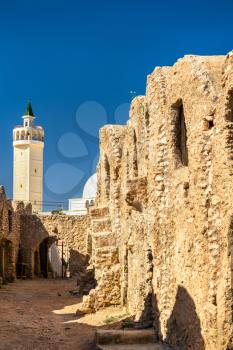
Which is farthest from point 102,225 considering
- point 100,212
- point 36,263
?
point 36,263

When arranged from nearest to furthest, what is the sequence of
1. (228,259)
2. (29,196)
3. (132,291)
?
(228,259), (132,291), (29,196)

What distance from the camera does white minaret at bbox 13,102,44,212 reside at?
63.2 metres

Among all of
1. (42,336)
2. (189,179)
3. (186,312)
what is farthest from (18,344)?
(189,179)

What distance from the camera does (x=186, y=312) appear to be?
9977 millimetres

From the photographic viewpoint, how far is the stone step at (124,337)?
452 inches

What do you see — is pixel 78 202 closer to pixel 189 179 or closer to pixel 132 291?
pixel 132 291

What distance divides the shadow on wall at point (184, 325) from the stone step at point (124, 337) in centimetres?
70

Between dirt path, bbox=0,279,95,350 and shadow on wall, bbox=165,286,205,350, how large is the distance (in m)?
2.24

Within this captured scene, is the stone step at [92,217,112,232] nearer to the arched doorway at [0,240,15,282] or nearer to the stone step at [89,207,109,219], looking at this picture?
the stone step at [89,207,109,219]

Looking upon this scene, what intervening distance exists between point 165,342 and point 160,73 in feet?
17.8

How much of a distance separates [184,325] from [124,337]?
6.34 ft

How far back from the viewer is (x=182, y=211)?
10.4 m

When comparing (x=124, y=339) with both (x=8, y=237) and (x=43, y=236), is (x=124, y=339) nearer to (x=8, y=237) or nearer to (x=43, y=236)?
(x=8, y=237)

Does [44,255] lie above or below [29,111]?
below
